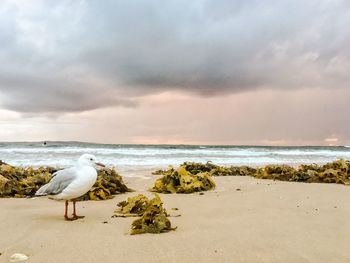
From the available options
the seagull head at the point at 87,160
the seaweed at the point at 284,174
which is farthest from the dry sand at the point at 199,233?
the seaweed at the point at 284,174

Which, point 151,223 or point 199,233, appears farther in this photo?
point 151,223

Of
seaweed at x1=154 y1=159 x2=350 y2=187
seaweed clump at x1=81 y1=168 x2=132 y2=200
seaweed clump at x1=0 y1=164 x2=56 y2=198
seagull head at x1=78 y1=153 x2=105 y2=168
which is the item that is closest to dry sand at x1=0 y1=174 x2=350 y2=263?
seaweed clump at x1=81 y1=168 x2=132 y2=200

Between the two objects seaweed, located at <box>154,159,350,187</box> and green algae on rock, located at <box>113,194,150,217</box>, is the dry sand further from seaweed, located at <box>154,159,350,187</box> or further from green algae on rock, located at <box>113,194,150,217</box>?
seaweed, located at <box>154,159,350,187</box>

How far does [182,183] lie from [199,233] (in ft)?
11.1

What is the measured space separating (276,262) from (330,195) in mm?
3894

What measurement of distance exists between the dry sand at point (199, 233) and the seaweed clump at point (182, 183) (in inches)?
37.6

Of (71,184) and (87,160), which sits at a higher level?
(87,160)

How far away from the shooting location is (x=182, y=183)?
22.3 feet

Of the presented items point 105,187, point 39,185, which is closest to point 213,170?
point 105,187

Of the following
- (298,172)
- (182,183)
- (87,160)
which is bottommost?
(182,183)

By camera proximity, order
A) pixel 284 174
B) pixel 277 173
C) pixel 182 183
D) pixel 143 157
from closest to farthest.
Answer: pixel 182 183
pixel 284 174
pixel 277 173
pixel 143 157

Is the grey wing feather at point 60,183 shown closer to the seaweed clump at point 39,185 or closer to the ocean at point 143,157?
the seaweed clump at point 39,185

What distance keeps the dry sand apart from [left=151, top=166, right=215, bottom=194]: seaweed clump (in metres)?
0.96

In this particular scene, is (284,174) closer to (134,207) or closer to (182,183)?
(182,183)
